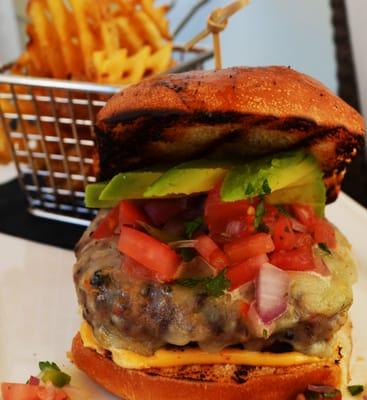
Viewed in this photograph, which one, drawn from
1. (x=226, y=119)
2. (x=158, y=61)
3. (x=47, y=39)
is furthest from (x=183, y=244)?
(x=47, y=39)

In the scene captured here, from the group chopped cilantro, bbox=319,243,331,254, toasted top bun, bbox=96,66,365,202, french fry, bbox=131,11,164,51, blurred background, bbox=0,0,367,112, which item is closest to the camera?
toasted top bun, bbox=96,66,365,202

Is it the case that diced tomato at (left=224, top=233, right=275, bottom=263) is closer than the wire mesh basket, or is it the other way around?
diced tomato at (left=224, top=233, right=275, bottom=263)

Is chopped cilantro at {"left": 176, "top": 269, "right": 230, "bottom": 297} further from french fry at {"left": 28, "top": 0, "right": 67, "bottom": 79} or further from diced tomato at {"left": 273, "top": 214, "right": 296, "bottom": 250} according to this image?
french fry at {"left": 28, "top": 0, "right": 67, "bottom": 79}

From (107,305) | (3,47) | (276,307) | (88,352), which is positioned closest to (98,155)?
(107,305)

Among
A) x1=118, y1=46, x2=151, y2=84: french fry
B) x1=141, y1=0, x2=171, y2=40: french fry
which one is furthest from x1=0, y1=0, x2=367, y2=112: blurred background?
x1=118, y1=46, x2=151, y2=84: french fry

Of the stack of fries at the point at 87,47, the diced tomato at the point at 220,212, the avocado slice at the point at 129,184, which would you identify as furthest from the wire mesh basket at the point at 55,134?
the diced tomato at the point at 220,212

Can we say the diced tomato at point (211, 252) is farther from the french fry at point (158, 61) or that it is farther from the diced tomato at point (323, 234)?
the french fry at point (158, 61)
